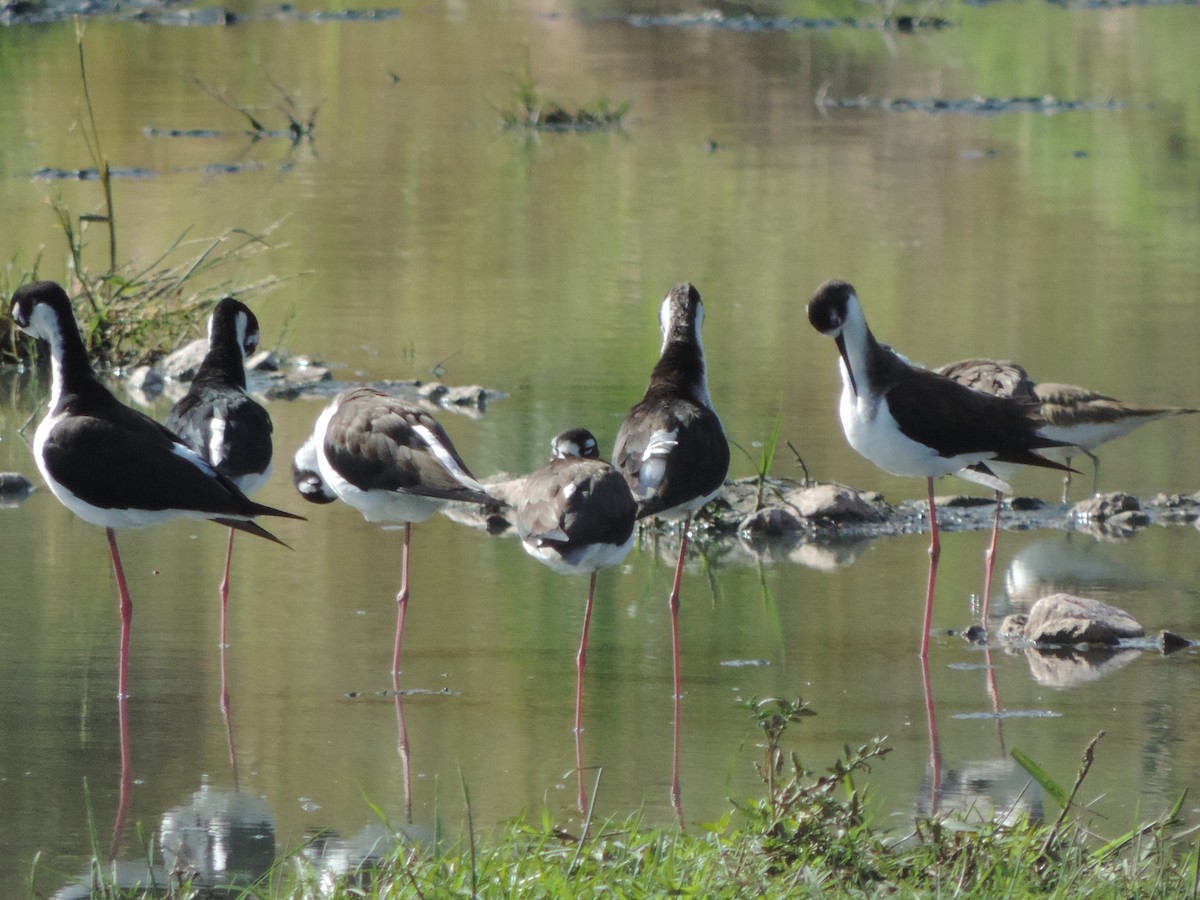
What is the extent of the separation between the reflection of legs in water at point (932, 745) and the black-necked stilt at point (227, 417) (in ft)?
8.04

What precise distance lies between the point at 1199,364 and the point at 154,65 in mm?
21712

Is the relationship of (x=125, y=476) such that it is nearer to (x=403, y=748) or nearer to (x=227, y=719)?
(x=227, y=719)

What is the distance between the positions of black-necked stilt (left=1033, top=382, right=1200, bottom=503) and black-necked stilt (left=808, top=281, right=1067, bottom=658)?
1264 mm

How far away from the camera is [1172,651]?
23.4 feet

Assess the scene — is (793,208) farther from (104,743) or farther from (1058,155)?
(104,743)

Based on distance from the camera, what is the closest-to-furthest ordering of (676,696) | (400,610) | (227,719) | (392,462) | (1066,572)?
(227,719), (676,696), (400,610), (392,462), (1066,572)

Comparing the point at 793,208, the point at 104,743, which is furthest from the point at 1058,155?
the point at 104,743

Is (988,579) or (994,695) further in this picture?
(988,579)

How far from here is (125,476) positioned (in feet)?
22.6

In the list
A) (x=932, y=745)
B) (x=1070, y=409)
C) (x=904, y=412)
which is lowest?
(x=932, y=745)

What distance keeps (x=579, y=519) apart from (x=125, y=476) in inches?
62.2

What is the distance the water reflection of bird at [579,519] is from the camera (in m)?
6.53

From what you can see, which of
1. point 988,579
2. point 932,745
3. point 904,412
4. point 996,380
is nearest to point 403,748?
point 932,745

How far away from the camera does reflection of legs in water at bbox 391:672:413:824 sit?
570 centimetres
